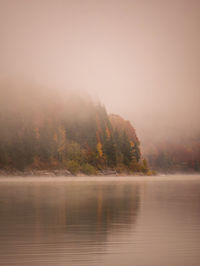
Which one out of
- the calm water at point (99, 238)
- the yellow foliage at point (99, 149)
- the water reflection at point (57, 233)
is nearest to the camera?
the calm water at point (99, 238)

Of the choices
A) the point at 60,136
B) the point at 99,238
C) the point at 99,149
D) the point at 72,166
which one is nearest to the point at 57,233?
the point at 99,238

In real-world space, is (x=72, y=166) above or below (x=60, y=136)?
below

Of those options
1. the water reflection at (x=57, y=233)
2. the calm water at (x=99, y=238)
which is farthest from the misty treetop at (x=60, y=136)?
the calm water at (x=99, y=238)

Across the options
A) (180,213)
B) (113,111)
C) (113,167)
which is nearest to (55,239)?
(180,213)

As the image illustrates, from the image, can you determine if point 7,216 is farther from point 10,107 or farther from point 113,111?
point 113,111

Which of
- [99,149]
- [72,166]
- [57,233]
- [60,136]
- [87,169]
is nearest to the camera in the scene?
[57,233]

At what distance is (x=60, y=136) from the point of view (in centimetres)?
9088

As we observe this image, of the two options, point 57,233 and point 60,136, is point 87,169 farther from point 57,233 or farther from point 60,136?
point 57,233

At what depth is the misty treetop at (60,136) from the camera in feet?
267

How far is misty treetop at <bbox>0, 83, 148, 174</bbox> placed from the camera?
267ft

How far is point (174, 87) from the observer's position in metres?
133

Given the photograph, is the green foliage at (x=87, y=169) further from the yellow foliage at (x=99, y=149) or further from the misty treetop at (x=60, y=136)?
the yellow foliage at (x=99, y=149)

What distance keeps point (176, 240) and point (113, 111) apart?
415 feet

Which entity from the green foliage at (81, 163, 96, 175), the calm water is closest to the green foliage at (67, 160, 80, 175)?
the green foliage at (81, 163, 96, 175)
